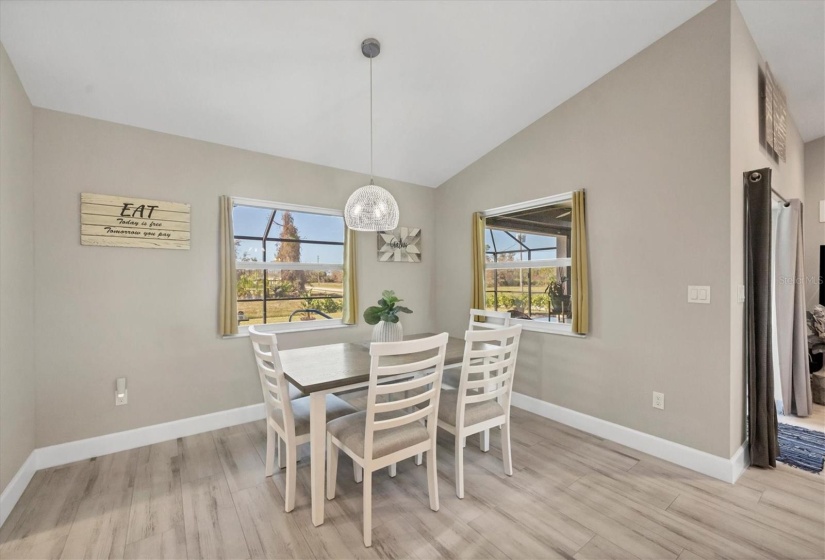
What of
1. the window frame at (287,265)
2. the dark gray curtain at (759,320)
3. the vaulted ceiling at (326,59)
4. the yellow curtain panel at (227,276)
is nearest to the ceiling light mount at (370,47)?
the vaulted ceiling at (326,59)

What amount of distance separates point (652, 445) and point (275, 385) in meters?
2.63

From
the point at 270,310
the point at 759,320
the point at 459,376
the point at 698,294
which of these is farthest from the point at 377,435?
the point at 759,320

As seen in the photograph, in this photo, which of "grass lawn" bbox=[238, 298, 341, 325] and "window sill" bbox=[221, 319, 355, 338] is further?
"grass lawn" bbox=[238, 298, 341, 325]

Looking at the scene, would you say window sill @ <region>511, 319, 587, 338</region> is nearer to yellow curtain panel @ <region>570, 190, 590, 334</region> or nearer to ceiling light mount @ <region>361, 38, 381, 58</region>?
yellow curtain panel @ <region>570, 190, 590, 334</region>

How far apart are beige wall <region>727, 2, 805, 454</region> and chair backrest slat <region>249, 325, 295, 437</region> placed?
270 cm

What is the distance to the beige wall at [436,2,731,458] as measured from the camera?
2268 mm

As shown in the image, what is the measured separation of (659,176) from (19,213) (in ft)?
13.7

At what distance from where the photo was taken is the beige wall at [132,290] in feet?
8.00

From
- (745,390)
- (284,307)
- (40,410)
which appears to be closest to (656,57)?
(745,390)

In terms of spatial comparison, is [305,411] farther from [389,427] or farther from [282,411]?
[389,427]

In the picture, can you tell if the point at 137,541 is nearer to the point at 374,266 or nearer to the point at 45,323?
the point at 45,323

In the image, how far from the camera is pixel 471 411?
2.23m

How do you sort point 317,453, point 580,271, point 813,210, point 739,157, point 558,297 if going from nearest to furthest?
point 317,453 < point 739,157 < point 580,271 < point 558,297 < point 813,210

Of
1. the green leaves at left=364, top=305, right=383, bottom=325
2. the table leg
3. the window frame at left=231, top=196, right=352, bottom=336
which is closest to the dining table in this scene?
the table leg
